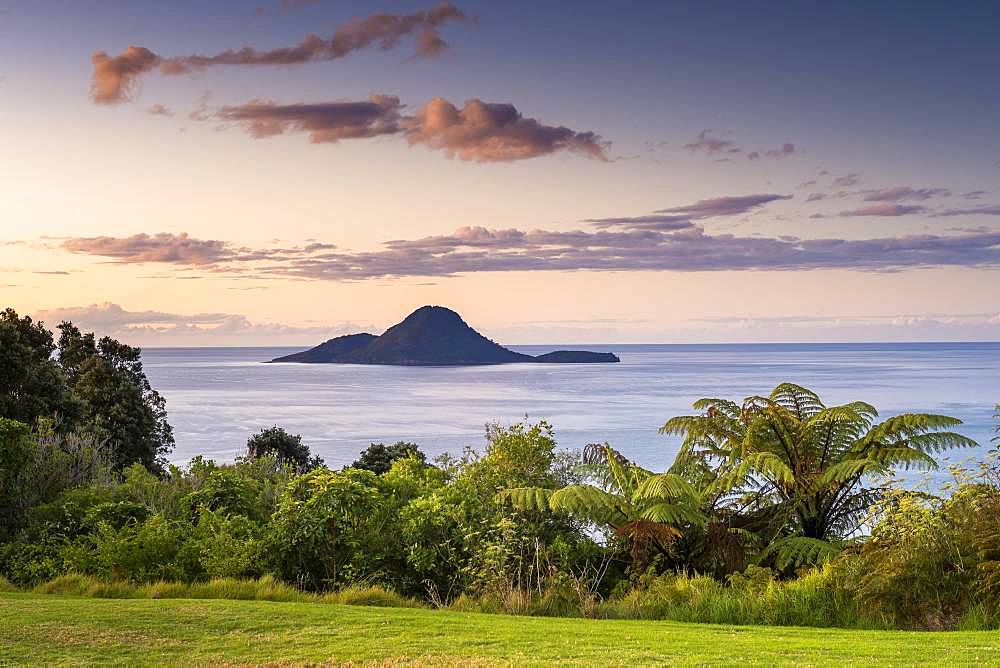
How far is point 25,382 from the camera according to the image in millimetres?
24844

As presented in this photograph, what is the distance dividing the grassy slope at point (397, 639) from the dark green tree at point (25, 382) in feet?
53.1

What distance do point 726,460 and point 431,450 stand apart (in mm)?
48538

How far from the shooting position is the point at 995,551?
9.71 m

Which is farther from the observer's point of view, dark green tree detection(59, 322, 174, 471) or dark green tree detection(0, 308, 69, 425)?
dark green tree detection(59, 322, 174, 471)

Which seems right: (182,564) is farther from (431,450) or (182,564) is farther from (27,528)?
(431,450)

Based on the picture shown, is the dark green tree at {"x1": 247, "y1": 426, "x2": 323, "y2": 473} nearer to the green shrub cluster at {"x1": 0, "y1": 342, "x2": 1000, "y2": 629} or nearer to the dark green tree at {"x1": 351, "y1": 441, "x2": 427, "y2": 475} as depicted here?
the dark green tree at {"x1": 351, "y1": 441, "x2": 427, "y2": 475}

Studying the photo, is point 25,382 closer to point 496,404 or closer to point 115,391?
point 115,391

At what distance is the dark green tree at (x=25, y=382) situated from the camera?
949 inches

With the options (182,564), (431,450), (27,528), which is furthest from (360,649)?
(431,450)

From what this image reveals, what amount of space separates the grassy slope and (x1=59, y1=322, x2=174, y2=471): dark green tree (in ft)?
83.2

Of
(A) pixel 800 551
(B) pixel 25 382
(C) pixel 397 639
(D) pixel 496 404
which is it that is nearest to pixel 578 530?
(A) pixel 800 551

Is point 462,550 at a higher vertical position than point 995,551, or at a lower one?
lower

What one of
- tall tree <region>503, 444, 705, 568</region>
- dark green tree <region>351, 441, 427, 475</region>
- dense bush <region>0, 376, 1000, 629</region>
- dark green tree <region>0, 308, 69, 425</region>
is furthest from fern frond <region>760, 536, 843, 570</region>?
dark green tree <region>351, 441, 427, 475</region>

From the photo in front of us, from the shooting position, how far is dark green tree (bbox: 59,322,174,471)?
34156 mm
